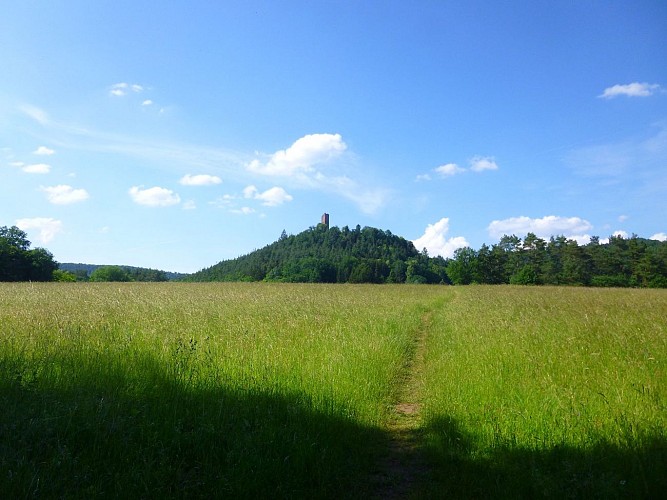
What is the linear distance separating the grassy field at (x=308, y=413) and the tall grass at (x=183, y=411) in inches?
0.8

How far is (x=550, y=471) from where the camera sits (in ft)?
12.4

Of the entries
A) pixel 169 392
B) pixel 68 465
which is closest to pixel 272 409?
pixel 169 392

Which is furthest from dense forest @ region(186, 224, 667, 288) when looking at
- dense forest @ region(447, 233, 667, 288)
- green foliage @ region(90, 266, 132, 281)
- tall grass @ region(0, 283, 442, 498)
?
tall grass @ region(0, 283, 442, 498)

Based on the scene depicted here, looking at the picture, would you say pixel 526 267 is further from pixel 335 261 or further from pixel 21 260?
pixel 21 260

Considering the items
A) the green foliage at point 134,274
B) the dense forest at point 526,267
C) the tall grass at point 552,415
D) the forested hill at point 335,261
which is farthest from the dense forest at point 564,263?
the green foliage at point 134,274

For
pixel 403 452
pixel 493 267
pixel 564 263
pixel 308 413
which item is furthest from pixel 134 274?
pixel 403 452

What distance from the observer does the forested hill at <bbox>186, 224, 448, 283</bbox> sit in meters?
86.2

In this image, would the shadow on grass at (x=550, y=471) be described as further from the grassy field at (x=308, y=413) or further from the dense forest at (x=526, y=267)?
the dense forest at (x=526, y=267)

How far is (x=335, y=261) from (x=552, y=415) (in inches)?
4123

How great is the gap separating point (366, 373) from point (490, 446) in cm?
261

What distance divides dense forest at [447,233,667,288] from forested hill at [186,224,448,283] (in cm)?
1292

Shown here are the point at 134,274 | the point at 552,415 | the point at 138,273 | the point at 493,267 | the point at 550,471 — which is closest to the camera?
the point at 550,471

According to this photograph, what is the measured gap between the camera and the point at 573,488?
3453 mm

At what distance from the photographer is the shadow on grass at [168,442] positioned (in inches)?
128
